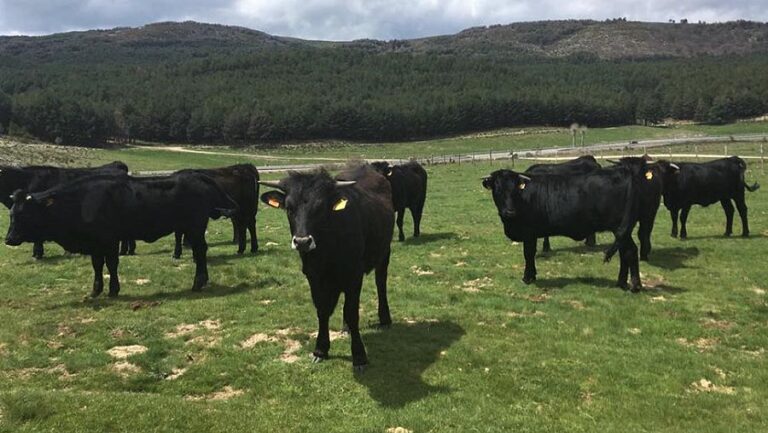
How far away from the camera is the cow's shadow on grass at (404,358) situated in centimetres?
799

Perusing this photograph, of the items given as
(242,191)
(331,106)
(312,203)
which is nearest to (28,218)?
(242,191)

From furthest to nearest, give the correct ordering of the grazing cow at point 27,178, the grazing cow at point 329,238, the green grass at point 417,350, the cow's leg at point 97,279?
the grazing cow at point 27,178 → the cow's leg at point 97,279 → the grazing cow at point 329,238 → the green grass at point 417,350

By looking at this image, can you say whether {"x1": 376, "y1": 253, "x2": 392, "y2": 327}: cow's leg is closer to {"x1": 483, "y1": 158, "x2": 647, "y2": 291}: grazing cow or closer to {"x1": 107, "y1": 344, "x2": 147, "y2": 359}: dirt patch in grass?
{"x1": 107, "y1": 344, "x2": 147, "y2": 359}: dirt patch in grass

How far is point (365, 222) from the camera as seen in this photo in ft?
30.6

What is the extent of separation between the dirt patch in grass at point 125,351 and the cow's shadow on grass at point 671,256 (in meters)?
12.2

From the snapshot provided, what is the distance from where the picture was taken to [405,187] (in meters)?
20.8

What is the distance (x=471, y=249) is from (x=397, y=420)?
36.6 ft

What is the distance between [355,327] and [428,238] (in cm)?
1177

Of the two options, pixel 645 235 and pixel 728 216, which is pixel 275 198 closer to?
pixel 645 235

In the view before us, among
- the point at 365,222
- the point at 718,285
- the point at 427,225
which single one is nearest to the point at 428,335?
the point at 365,222

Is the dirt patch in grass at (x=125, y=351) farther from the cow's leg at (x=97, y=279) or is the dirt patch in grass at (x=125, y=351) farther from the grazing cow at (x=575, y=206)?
the grazing cow at (x=575, y=206)

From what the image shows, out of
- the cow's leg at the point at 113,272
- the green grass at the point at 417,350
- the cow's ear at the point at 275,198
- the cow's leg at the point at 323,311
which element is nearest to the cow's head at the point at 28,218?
the green grass at the point at 417,350

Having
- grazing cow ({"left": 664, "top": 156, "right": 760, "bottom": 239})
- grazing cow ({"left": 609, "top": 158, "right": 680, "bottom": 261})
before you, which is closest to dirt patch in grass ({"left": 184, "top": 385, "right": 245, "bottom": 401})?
grazing cow ({"left": 609, "top": 158, "right": 680, "bottom": 261})

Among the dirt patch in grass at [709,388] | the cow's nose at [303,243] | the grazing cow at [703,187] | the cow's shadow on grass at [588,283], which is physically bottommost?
the dirt patch in grass at [709,388]
